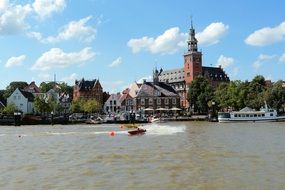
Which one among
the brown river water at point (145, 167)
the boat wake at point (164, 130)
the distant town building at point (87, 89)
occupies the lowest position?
the brown river water at point (145, 167)

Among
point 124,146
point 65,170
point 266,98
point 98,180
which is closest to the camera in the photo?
point 98,180

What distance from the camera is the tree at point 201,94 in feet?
488

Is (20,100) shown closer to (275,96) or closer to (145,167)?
(275,96)

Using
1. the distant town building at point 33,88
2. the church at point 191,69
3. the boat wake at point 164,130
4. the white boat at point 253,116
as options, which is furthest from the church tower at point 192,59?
the boat wake at point 164,130

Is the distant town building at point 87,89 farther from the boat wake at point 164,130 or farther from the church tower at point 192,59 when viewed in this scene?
the boat wake at point 164,130

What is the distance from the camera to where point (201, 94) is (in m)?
149

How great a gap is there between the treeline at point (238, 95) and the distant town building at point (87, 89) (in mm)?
41906

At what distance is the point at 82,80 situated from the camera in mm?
181500

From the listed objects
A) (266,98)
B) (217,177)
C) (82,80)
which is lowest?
(217,177)

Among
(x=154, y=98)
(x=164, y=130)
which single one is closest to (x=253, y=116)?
(x=164, y=130)

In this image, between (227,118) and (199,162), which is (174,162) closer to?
(199,162)

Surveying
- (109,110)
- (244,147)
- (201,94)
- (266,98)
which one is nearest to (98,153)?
(244,147)

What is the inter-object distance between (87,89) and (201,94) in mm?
51038

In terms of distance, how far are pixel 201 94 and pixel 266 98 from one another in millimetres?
28305
